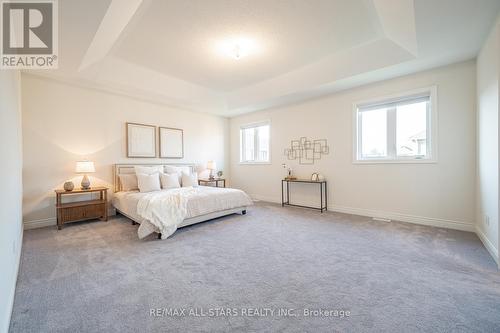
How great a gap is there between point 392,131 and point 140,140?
5284 millimetres

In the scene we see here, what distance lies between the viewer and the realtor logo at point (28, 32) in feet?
6.61

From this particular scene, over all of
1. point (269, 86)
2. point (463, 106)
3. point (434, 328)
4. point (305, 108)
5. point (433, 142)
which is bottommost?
point (434, 328)

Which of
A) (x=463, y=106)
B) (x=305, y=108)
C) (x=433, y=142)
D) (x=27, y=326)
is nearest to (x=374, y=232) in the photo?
(x=433, y=142)

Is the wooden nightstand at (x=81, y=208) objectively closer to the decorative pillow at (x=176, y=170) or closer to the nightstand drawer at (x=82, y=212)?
the nightstand drawer at (x=82, y=212)

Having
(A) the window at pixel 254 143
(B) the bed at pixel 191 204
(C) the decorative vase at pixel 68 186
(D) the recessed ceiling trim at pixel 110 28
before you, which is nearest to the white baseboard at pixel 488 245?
(B) the bed at pixel 191 204

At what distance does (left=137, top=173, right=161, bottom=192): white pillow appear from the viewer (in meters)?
4.17

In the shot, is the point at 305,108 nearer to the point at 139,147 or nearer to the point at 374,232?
the point at 374,232

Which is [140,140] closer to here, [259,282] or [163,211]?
[163,211]

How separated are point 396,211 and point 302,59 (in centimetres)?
325

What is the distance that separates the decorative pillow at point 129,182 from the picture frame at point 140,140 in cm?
55

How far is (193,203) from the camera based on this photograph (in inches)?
139

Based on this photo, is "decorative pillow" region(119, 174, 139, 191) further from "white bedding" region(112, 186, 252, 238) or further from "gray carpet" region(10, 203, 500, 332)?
"gray carpet" region(10, 203, 500, 332)

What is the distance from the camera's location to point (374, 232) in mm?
3258

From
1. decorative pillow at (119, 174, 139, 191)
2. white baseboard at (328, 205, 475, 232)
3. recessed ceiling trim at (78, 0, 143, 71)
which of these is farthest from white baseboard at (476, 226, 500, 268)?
decorative pillow at (119, 174, 139, 191)
